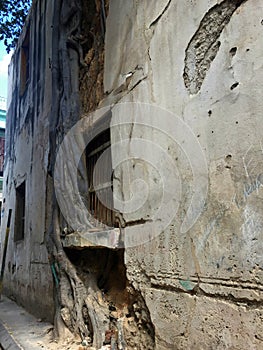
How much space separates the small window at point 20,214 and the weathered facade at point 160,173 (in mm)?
2180

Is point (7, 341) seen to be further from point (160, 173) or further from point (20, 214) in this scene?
point (20, 214)

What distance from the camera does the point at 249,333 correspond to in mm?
1586

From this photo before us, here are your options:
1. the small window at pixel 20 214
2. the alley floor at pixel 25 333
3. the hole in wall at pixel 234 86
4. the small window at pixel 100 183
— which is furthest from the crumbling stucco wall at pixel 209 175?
the small window at pixel 20 214

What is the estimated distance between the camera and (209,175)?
1.87 meters

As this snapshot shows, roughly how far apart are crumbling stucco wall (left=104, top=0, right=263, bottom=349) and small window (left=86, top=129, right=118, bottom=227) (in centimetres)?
55

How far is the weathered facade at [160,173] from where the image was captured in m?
1.69

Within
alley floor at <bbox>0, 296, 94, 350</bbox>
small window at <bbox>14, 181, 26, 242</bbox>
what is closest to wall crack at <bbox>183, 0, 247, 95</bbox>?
alley floor at <bbox>0, 296, 94, 350</bbox>

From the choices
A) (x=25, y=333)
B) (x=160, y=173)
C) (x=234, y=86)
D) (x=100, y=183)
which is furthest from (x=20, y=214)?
(x=234, y=86)

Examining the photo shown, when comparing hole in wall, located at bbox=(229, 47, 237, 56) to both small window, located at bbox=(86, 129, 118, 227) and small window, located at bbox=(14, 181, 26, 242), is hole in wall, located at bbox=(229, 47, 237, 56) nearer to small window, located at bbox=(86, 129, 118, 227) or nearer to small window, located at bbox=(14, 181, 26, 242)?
small window, located at bbox=(86, 129, 118, 227)

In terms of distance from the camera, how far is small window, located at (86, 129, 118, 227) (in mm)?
3020

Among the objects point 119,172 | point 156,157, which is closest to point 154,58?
point 156,157

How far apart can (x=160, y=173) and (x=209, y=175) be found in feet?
1.47

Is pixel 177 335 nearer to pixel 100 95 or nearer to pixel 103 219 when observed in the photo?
pixel 103 219

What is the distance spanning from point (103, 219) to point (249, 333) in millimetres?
1698
